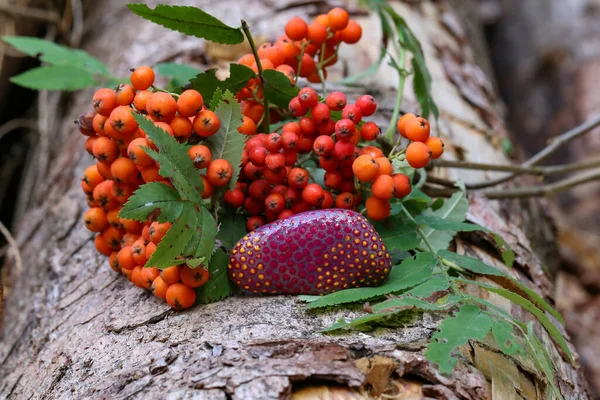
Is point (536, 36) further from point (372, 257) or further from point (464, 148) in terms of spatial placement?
point (372, 257)

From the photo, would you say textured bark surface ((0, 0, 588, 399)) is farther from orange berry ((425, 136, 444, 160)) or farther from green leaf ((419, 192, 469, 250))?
orange berry ((425, 136, 444, 160))

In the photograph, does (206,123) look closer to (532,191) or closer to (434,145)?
(434,145)

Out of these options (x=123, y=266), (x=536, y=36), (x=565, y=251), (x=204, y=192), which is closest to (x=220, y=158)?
A: (x=204, y=192)

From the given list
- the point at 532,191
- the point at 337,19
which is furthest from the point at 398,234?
the point at 532,191

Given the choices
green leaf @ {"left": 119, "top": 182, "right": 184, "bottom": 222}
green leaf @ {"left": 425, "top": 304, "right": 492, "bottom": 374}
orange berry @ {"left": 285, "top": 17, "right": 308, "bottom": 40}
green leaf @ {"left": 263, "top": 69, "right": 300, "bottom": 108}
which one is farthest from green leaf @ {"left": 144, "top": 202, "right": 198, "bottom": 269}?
orange berry @ {"left": 285, "top": 17, "right": 308, "bottom": 40}

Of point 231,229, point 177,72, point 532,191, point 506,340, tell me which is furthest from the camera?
point 532,191

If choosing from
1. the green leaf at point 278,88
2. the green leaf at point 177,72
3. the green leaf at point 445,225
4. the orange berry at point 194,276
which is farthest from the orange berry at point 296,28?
the orange berry at point 194,276

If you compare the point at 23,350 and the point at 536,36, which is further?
the point at 536,36
